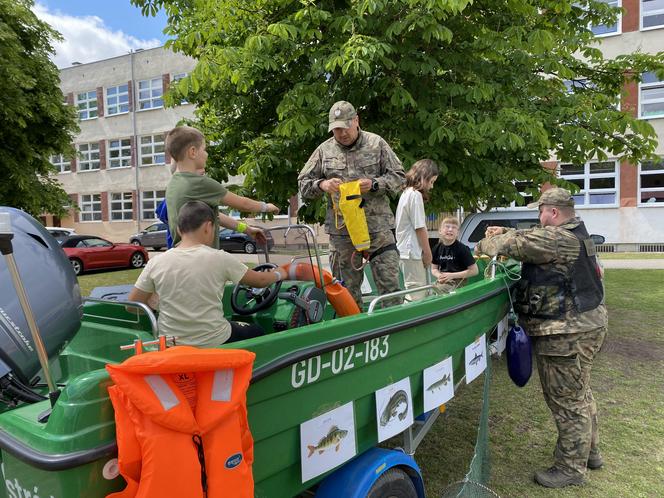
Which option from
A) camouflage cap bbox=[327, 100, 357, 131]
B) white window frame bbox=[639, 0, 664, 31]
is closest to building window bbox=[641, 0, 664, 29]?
white window frame bbox=[639, 0, 664, 31]

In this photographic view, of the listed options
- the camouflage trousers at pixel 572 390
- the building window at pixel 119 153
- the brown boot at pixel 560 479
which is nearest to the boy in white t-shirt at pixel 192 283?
the camouflage trousers at pixel 572 390

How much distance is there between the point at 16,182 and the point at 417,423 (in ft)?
35.1

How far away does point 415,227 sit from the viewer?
13.2ft

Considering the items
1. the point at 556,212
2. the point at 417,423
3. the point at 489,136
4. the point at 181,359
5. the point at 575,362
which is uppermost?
the point at 489,136

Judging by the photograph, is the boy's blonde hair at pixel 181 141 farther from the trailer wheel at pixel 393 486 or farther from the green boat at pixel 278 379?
the trailer wheel at pixel 393 486

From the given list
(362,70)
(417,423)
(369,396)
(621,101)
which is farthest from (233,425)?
(621,101)

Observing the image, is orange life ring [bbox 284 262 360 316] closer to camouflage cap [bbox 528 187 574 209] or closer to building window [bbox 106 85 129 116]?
camouflage cap [bbox 528 187 574 209]

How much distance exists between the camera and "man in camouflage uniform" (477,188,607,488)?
10.7ft

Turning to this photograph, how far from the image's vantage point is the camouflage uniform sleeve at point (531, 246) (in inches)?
128

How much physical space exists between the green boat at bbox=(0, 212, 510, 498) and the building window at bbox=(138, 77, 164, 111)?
29.3 meters

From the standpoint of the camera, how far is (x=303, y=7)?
572cm

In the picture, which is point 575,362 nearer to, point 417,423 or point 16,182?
point 417,423

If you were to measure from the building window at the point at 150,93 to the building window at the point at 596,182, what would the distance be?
72.9ft

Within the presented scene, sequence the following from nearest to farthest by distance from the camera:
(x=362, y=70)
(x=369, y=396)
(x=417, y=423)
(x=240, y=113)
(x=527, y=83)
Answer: (x=369, y=396), (x=417, y=423), (x=362, y=70), (x=527, y=83), (x=240, y=113)
